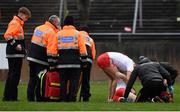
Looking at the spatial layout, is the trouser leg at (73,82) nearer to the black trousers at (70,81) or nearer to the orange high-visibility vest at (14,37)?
the black trousers at (70,81)

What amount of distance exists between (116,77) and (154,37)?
14.2m

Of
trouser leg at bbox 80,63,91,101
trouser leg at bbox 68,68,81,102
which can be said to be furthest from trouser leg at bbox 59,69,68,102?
trouser leg at bbox 80,63,91,101

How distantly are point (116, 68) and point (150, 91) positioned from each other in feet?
5.31

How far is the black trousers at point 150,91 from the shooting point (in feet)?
57.7

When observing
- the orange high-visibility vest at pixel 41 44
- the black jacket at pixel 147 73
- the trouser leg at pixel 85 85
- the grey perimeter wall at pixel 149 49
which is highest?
the orange high-visibility vest at pixel 41 44

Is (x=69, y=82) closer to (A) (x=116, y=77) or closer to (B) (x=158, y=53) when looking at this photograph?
(A) (x=116, y=77)

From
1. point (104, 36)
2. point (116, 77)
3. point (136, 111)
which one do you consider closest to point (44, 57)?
point (116, 77)

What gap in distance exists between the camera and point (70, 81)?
696 inches

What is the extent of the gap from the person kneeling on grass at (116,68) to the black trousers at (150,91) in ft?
3.19

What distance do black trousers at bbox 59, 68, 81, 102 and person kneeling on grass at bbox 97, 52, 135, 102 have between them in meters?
1.58

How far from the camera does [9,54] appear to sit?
1848 cm

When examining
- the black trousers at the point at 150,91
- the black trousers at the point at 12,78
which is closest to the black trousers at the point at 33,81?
the black trousers at the point at 12,78

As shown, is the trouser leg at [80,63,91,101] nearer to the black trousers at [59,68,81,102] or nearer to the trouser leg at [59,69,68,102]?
the black trousers at [59,68,81,102]

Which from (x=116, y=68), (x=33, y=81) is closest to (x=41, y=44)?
(x=33, y=81)
